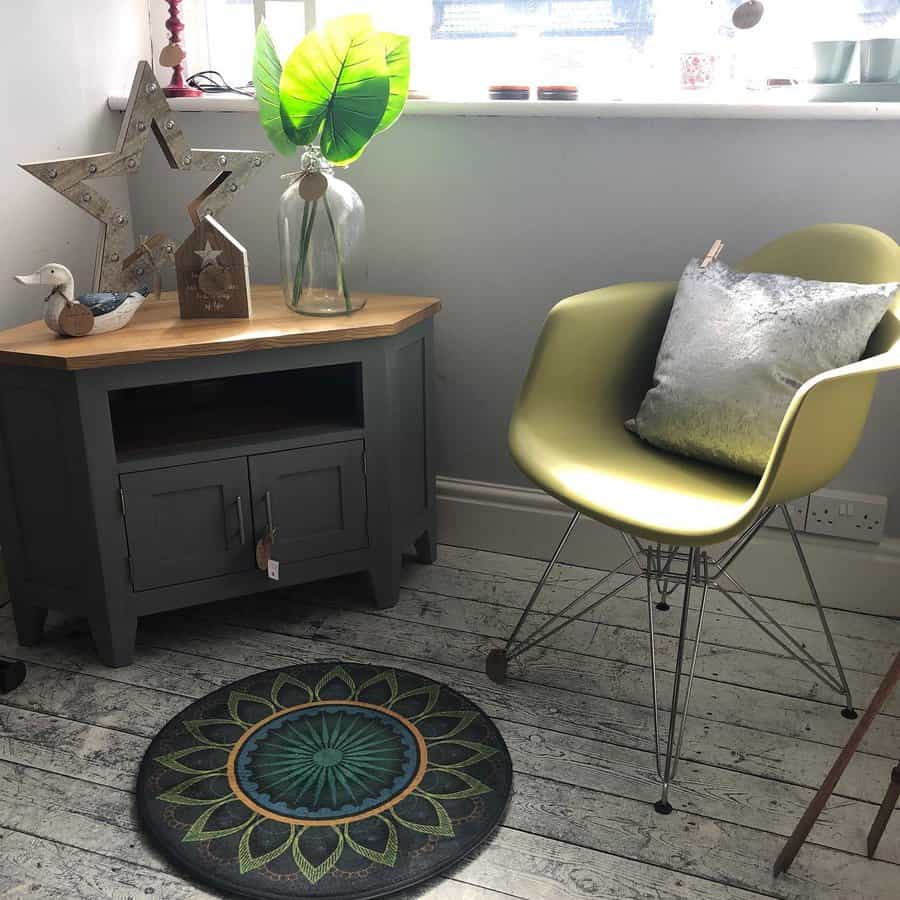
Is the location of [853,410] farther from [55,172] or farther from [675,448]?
[55,172]

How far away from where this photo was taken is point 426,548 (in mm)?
2314

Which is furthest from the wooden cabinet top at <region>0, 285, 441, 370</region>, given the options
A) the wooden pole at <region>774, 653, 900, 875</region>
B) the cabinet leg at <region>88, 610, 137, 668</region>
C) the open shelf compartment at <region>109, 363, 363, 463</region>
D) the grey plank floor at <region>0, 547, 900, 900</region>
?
the wooden pole at <region>774, 653, 900, 875</region>

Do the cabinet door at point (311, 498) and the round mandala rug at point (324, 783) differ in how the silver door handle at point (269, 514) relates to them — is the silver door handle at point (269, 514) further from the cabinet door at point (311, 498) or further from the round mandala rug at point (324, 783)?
the round mandala rug at point (324, 783)

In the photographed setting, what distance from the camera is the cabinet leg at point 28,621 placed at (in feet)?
6.43

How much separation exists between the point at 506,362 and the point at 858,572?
0.89m

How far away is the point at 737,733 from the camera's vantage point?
172cm

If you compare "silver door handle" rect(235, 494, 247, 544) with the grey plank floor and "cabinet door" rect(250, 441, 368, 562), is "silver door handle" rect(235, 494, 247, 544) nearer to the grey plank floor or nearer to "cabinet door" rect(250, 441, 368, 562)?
"cabinet door" rect(250, 441, 368, 562)

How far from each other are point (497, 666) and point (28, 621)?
937 mm

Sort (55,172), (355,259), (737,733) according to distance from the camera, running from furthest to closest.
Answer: (355,259) < (55,172) < (737,733)

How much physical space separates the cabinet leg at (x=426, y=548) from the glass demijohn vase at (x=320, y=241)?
58 cm

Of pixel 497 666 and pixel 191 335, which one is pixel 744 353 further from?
pixel 191 335

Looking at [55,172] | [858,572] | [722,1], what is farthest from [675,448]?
[55,172]

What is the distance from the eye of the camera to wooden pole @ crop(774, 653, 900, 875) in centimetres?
126

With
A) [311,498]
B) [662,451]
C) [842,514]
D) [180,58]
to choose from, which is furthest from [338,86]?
[842,514]
